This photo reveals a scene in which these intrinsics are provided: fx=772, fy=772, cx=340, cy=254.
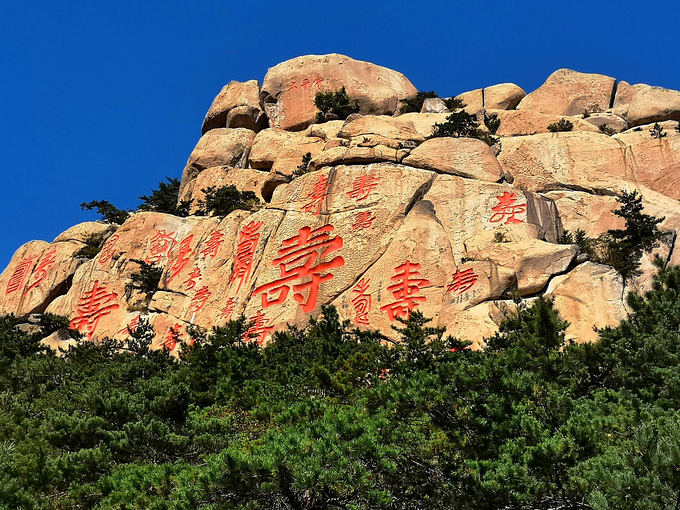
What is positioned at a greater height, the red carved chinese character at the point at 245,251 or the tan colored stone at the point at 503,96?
the tan colored stone at the point at 503,96

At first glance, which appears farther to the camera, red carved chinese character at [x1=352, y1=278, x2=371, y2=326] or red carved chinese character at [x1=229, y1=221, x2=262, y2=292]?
red carved chinese character at [x1=229, y1=221, x2=262, y2=292]

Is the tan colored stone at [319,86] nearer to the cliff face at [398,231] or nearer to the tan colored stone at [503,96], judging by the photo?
the cliff face at [398,231]

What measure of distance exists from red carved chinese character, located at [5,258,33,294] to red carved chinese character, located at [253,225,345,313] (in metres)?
8.80

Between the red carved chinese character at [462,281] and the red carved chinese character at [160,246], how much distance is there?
7.86 meters

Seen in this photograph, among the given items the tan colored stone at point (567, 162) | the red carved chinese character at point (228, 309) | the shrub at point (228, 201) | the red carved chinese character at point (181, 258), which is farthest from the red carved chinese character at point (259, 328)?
the tan colored stone at point (567, 162)

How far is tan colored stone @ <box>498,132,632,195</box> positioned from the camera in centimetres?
1689

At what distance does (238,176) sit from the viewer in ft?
73.0

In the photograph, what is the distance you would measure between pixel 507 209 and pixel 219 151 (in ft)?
36.2

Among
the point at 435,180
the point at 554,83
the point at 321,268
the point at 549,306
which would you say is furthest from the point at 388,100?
the point at 549,306

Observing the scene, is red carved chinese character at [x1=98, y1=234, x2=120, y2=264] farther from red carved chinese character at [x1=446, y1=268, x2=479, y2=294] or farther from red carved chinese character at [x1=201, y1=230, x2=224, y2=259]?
red carved chinese character at [x1=446, y1=268, x2=479, y2=294]

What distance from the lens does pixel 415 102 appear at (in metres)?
23.5

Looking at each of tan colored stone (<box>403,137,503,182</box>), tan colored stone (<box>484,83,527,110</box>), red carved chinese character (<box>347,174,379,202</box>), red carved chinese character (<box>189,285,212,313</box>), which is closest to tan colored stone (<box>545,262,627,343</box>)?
tan colored stone (<box>403,137,503,182</box>)

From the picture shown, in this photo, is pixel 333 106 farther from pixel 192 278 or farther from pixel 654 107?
pixel 654 107

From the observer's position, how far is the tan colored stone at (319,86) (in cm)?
2328
